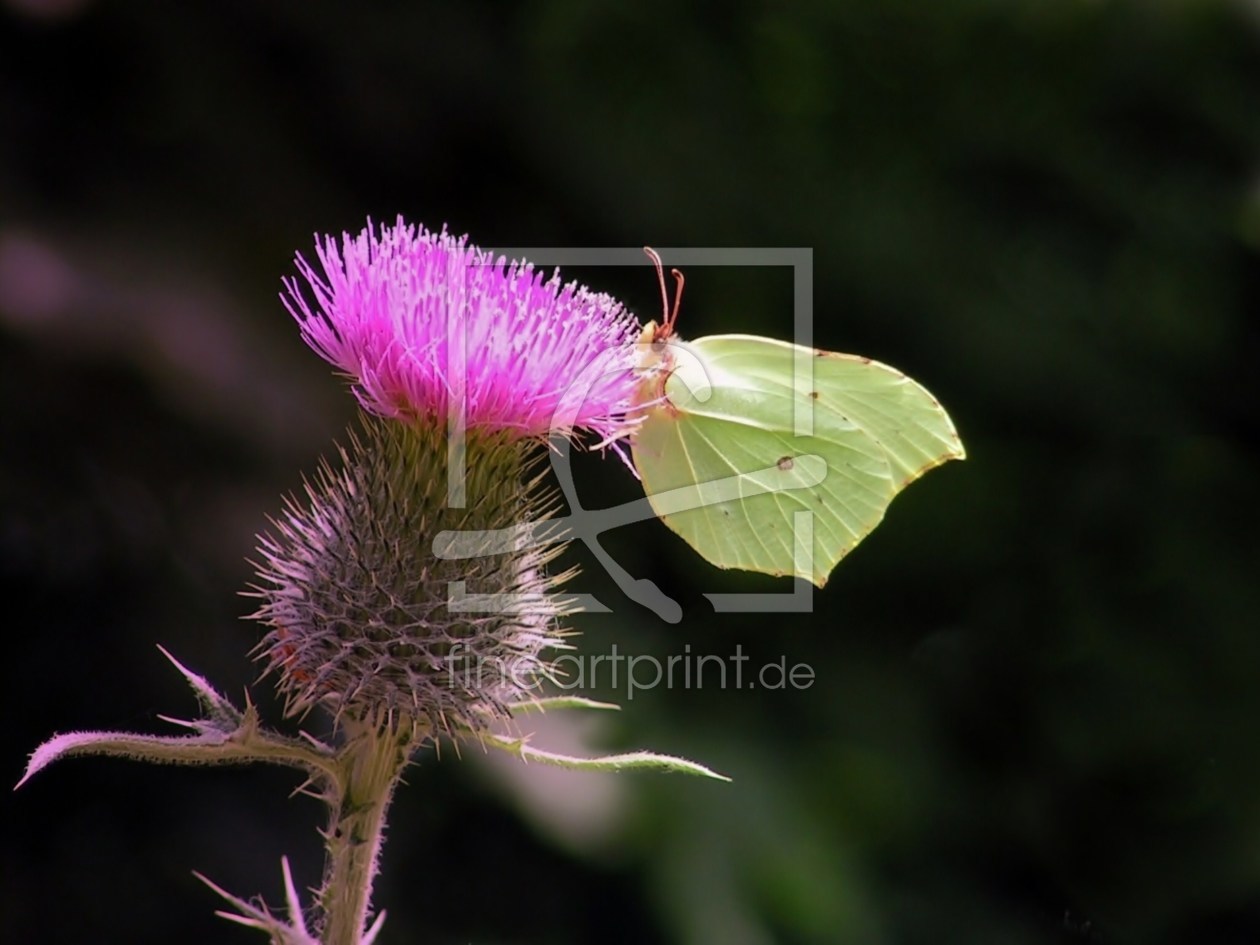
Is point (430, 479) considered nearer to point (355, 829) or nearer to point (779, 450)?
point (355, 829)

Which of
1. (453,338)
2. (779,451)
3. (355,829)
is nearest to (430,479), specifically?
(453,338)

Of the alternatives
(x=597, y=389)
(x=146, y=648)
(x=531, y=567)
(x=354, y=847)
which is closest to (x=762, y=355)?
(x=597, y=389)

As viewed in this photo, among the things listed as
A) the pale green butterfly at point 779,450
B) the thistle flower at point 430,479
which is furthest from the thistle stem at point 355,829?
A: the pale green butterfly at point 779,450

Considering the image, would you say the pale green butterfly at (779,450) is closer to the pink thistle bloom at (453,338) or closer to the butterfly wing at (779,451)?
the butterfly wing at (779,451)

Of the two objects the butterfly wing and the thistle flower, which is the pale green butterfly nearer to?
the butterfly wing

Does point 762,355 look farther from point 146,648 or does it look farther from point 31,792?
point 31,792

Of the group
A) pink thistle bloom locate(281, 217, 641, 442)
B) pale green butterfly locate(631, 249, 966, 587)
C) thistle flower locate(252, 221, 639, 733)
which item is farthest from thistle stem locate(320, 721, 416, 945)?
pale green butterfly locate(631, 249, 966, 587)
